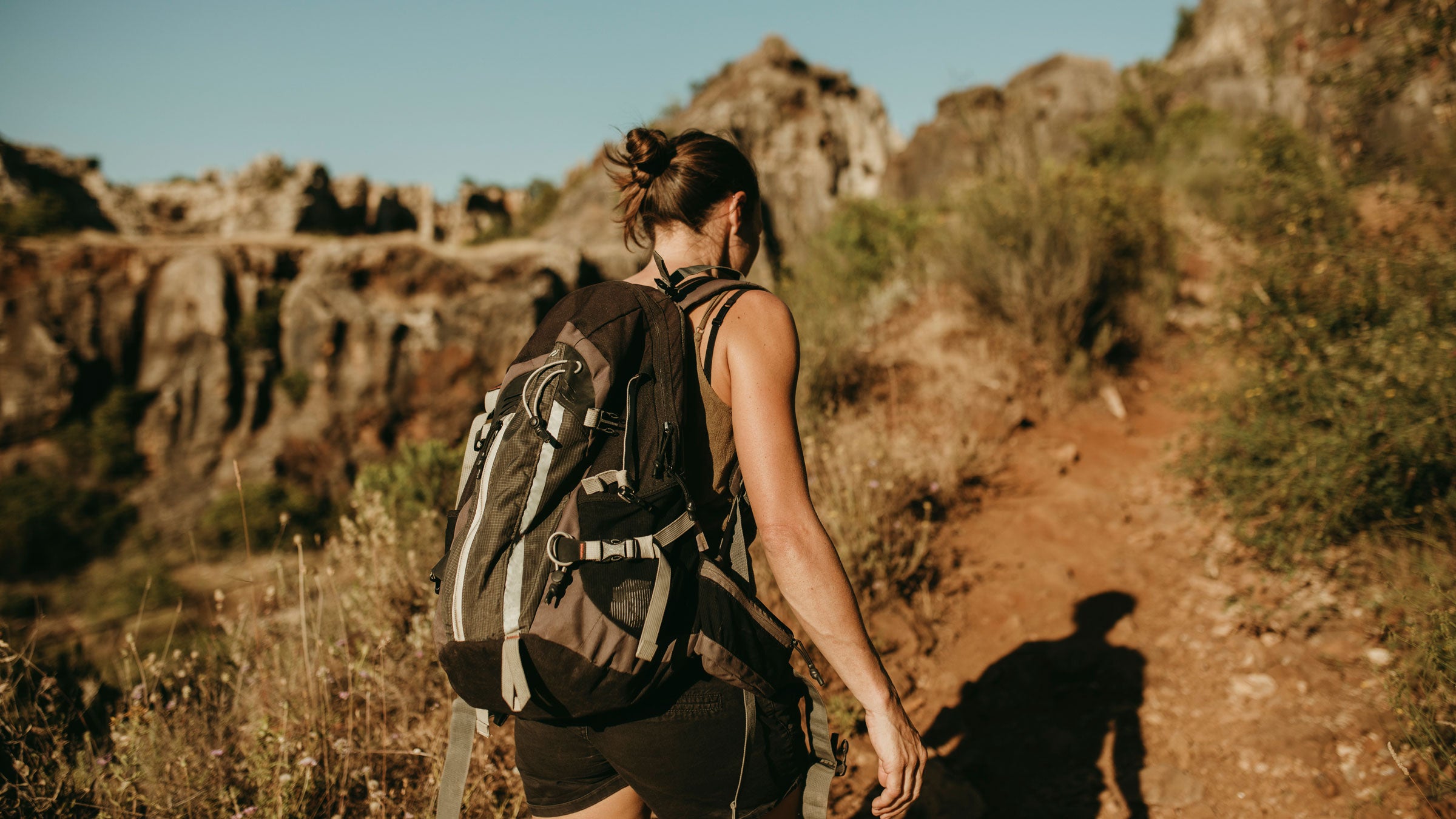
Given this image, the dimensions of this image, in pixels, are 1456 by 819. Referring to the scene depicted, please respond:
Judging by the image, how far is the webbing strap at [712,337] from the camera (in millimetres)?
1155

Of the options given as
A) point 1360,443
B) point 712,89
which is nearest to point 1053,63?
point 712,89

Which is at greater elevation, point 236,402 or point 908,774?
point 236,402

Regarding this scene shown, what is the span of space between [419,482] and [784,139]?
55.9ft

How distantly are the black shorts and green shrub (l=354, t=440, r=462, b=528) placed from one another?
3.54m

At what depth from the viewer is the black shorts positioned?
1142 millimetres

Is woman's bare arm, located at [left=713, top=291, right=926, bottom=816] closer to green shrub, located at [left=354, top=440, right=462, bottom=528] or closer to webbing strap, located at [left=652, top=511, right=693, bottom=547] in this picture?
webbing strap, located at [left=652, top=511, right=693, bottom=547]

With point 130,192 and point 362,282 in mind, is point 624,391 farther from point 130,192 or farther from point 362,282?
point 130,192

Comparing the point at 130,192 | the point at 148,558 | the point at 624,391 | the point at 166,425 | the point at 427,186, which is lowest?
the point at 148,558

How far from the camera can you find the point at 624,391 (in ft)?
3.66

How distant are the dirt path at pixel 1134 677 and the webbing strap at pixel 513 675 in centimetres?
182

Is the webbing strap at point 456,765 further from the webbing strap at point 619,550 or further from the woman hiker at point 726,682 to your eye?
the webbing strap at point 619,550

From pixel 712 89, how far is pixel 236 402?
53.2ft

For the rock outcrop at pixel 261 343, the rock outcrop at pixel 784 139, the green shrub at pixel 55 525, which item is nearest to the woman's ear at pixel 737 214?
the rock outcrop at pixel 261 343

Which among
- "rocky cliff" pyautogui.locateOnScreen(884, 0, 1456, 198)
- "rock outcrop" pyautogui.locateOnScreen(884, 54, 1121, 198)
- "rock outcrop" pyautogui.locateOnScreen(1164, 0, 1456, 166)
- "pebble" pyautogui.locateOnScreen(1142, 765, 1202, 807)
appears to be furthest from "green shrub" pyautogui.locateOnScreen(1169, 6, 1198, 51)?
"pebble" pyautogui.locateOnScreen(1142, 765, 1202, 807)
